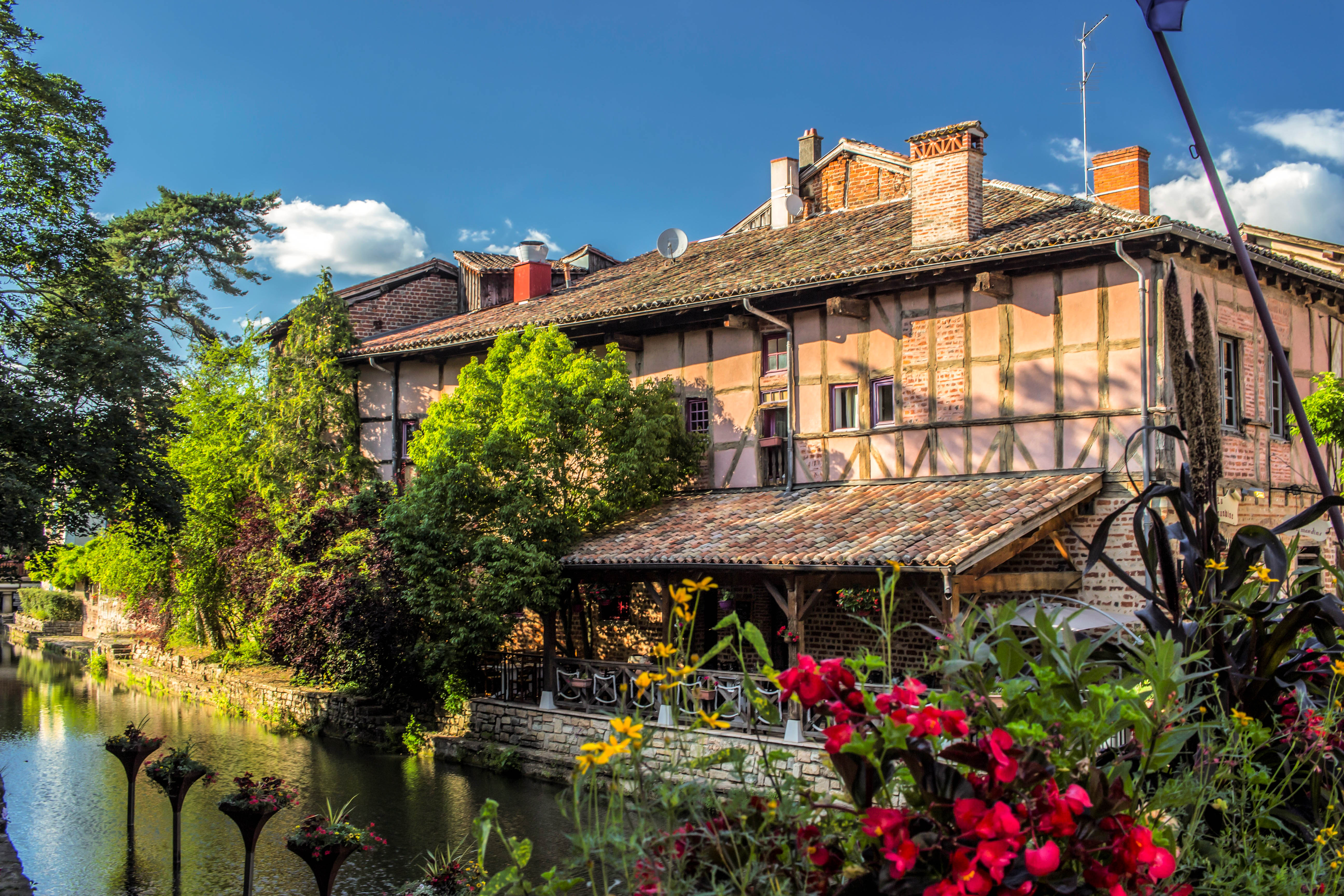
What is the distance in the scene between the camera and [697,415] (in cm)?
1561

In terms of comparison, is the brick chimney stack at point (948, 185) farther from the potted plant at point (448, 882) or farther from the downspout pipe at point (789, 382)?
the potted plant at point (448, 882)

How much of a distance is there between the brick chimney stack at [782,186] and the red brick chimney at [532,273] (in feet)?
15.0

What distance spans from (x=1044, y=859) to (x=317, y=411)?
1924 cm

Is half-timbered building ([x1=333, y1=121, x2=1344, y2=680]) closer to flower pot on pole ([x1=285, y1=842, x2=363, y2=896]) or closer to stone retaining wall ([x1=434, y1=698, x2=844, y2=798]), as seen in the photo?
stone retaining wall ([x1=434, y1=698, x2=844, y2=798])

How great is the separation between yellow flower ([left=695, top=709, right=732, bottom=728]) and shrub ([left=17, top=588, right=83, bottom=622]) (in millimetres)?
43848

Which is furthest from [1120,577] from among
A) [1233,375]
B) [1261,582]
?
[1233,375]

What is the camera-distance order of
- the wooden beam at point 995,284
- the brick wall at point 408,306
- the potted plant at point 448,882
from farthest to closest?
the brick wall at point 408,306 < the wooden beam at point 995,284 < the potted plant at point 448,882

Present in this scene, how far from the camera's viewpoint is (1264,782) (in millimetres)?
2602

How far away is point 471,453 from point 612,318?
287 centimetres

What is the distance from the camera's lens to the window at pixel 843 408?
14.0 m

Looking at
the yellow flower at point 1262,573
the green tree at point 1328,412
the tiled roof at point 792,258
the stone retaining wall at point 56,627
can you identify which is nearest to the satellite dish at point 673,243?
the tiled roof at point 792,258

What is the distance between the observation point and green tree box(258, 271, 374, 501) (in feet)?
64.0

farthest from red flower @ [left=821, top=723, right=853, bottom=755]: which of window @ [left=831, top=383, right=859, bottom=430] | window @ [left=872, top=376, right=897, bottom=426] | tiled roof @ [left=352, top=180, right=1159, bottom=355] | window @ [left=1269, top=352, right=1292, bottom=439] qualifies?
window @ [left=1269, top=352, right=1292, bottom=439]

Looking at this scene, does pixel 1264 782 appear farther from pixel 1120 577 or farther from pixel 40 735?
pixel 40 735
